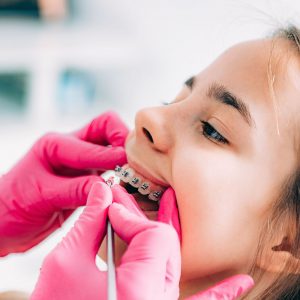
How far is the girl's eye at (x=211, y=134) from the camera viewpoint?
1091 mm

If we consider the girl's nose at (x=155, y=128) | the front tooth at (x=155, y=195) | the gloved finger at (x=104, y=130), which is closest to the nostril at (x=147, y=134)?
the girl's nose at (x=155, y=128)

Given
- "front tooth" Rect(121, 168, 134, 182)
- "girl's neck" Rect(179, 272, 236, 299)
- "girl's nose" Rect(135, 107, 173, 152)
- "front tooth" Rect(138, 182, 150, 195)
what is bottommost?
"girl's neck" Rect(179, 272, 236, 299)

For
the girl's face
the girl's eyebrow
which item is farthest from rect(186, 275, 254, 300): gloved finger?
the girl's eyebrow

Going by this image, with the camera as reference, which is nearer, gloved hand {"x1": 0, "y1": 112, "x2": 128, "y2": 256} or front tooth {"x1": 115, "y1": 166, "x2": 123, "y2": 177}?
front tooth {"x1": 115, "y1": 166, "x2": 123, "y2": 177}

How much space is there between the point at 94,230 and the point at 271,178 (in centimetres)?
34

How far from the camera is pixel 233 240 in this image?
1102mm

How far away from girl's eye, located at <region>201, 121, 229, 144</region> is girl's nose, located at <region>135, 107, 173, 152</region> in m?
0.06

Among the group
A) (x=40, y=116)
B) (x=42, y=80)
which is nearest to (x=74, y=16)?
(x=42, y=80)

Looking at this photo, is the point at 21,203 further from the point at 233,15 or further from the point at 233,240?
the point at 233,15

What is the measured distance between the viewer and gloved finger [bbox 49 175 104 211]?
1.20 meters

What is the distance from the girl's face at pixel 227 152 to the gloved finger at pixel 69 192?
144 millimetres

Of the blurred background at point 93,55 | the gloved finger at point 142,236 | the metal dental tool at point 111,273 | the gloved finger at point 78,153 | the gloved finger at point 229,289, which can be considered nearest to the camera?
the metal dental tool at point 111,273

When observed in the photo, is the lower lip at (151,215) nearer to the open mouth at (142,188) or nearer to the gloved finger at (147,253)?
the open mouth at (142,188)

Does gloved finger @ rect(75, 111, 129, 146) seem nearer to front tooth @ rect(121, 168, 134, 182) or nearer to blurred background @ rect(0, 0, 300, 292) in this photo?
front tooth @ rect(121, 168, 134, 182)
